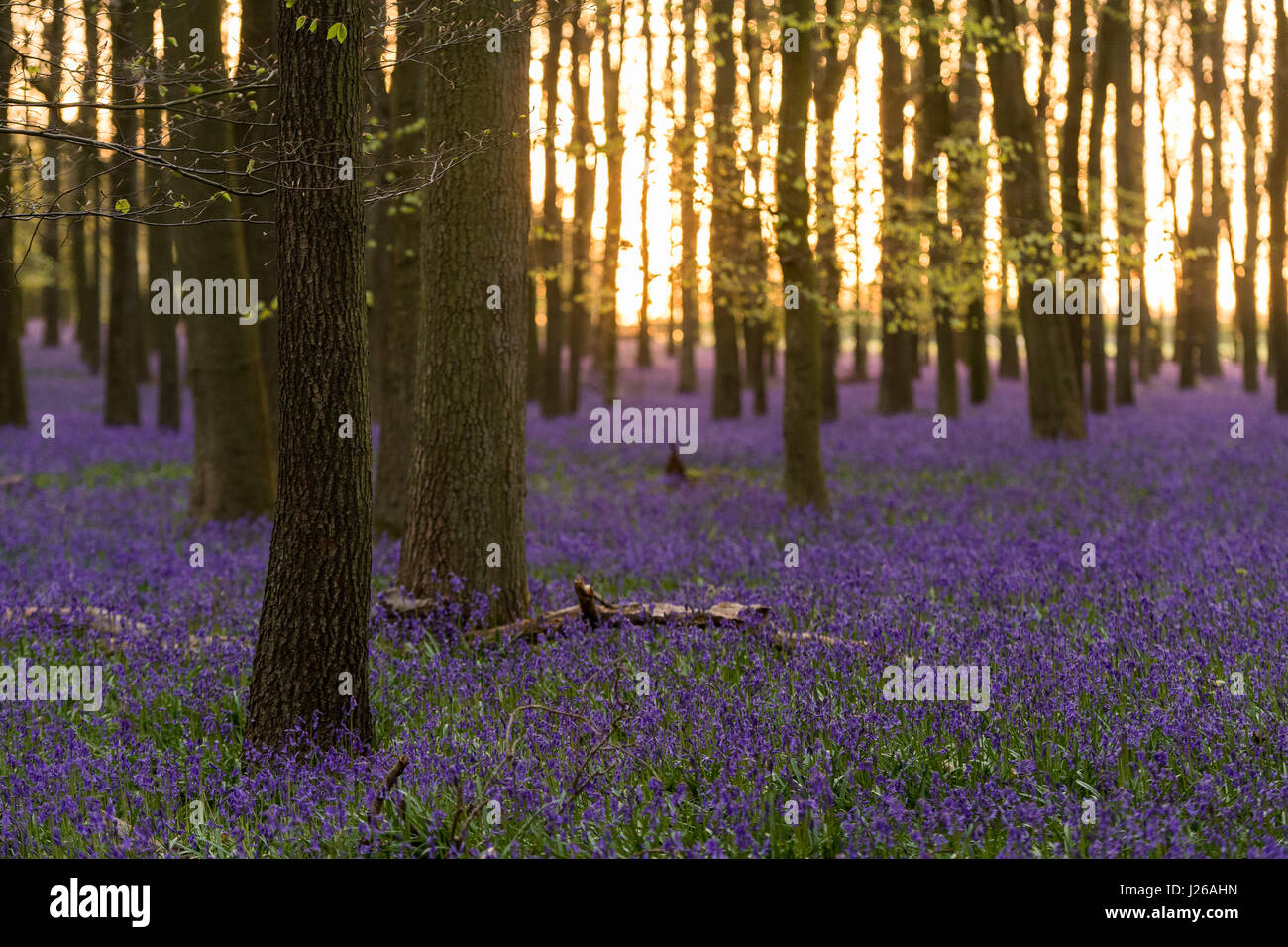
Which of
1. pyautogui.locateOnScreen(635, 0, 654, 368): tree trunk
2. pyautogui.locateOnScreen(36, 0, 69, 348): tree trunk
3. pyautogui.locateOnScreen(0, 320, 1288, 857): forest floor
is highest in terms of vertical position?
pyautogui.locateOnScreen(635, 0, 654, 368): tree trunk

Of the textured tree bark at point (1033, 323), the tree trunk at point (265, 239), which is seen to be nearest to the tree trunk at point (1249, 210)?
the textured tree bark at point (1033, 323)

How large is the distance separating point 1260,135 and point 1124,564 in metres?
32.0

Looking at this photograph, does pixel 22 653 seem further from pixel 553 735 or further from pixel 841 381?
pixel 841 381

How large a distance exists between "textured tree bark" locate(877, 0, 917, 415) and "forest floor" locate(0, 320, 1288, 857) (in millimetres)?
3546

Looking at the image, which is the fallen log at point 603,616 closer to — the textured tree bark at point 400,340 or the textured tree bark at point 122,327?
the textured tree bark at point 400,340

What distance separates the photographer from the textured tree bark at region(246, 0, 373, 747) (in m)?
4.79

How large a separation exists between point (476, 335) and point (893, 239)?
8.15 metres

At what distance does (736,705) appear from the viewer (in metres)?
5.16

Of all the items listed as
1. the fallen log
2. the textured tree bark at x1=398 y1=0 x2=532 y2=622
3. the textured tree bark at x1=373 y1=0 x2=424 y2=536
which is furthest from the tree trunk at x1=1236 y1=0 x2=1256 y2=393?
the fallen log

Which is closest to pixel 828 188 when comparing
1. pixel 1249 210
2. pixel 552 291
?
pixel 552 291

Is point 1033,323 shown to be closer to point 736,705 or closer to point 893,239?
point 893,239

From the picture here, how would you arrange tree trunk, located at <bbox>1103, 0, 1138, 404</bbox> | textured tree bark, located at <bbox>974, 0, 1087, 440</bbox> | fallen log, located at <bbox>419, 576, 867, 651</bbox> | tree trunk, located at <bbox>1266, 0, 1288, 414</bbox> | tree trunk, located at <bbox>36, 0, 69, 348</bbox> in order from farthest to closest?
tree trunk, located at <bbox>1266, 0, 1288, 414</bbox> < textured tree bark, located at <bbox>974, 0, 1087, 440</bbox> < tree trunk, located at <bbox>1103, 0, 1138, 404</bbox> < fallen log, located at <bbox>419, 576, 867, 651</bbox> < tree trunk, located at <bbox>36, 0, 69, 348</bbox>

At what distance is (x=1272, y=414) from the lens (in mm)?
23375

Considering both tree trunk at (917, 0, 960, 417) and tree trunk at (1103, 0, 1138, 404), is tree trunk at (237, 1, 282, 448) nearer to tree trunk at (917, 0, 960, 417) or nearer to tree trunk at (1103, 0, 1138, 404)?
tree trunk at (917, 0, 960, 417)
